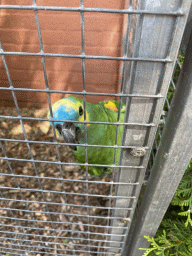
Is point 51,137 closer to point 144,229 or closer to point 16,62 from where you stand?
point 16,62

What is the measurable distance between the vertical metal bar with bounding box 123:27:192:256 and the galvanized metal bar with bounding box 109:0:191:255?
46mm

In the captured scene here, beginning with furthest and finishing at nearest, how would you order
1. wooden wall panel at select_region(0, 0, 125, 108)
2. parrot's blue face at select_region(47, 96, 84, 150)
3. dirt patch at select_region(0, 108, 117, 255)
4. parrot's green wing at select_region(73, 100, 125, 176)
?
1. wooden wall panel at select_region(0, 0, 125, 108)
2. dirt patch at select_region(0, 108, 117, 255)
3. parrot's green wing at select_region(73, 100, 125, 176)
4. parrot's blue face at select_region(47, 96, 84, 150)

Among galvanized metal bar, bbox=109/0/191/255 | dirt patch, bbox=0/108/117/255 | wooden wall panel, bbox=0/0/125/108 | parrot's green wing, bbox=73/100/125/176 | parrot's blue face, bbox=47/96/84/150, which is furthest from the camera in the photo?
wooden wall panel, bbox=0/0/125/108

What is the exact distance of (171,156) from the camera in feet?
1.67

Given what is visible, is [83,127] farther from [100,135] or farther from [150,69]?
[150,69]

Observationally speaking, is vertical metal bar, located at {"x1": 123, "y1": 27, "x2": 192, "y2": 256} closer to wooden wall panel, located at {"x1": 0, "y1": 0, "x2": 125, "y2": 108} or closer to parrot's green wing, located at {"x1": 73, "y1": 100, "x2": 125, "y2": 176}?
parrot's green wing, located at {"x1": 73, "y1": 100, "x2": 125, "y2": 176}

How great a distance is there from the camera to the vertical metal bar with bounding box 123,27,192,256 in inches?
16.8

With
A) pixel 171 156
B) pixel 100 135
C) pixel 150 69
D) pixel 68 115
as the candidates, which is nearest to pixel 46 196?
pixel 100 135

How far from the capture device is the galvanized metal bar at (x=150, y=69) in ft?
1.12

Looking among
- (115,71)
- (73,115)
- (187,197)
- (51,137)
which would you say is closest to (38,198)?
(51,137)

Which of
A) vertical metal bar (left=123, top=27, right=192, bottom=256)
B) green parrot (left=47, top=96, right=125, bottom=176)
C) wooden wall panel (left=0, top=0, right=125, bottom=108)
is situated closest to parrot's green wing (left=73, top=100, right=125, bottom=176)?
green parrot (left=47, top=96, right=125, bottom=176)

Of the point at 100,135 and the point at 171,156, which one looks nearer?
the point at 171,156

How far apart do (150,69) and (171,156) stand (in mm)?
254

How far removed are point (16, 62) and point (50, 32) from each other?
0.55 metres
